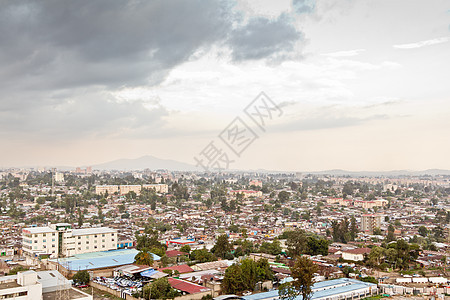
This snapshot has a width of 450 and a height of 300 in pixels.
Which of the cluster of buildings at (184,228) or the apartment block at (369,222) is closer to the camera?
the cluster of buildings at (184,228)

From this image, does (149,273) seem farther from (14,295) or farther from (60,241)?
(60,241)

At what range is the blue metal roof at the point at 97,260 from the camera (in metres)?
10.6

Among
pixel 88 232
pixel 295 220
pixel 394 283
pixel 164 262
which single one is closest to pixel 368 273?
pixel 394 283

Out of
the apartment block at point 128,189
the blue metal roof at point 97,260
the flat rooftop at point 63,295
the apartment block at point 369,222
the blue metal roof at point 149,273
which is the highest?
the apartment block at point 128,189

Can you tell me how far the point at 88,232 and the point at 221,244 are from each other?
4.45 m

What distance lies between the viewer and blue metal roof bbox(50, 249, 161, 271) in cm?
1065

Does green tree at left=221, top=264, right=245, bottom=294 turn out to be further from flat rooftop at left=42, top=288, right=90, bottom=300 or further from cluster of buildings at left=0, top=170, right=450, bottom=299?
flat rooftop at left=42, top=288, right=90, bottom=300

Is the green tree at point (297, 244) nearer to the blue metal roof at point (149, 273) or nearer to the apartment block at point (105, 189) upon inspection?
the blue metal roof at point (149, 273)

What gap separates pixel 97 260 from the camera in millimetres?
11242

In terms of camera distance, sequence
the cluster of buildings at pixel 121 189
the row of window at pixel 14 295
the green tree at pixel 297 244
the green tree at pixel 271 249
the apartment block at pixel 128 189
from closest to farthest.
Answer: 1. the row of window at pixel 14 295
2. the green tree at pixel 297 244
3. the green tree at pixel 271 249
4. the cluster of buildings at pixel 121 189
5. the apartment block at pixel 128 189

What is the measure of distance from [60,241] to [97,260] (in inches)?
91.7

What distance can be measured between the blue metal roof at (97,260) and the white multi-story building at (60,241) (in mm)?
623

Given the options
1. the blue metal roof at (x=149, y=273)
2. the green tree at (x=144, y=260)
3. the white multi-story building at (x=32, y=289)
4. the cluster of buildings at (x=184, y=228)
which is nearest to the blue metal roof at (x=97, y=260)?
the cluster of buildings at (x=184, y=228)

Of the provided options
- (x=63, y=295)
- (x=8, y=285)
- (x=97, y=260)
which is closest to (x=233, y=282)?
(x=63, y=295)
